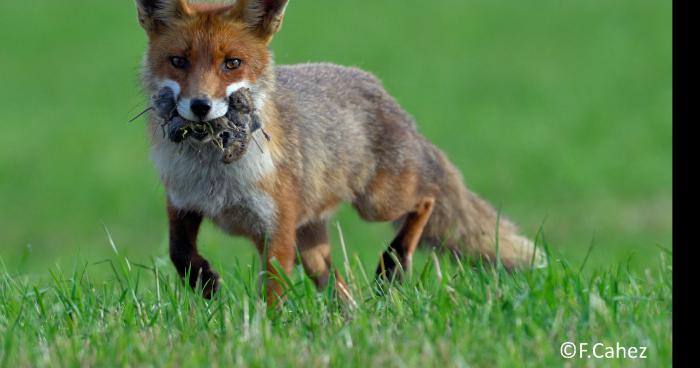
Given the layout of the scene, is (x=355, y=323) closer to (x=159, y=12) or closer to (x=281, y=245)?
(x=281, y=245)

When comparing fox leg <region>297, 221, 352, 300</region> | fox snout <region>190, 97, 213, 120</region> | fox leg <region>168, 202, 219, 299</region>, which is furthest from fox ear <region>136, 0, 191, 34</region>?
fox leg <region>297, 221, 352, 300</region>

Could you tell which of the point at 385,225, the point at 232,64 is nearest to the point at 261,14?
the point at 232,64

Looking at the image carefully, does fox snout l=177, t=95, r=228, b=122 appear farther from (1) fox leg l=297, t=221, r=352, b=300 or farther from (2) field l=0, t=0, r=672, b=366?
(1) fox leg l=297, t=221, r=352, b=300

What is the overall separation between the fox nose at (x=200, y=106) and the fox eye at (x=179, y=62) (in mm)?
398

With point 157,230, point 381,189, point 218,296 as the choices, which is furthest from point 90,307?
point 157,230

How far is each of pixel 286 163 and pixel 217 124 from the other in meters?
0.84

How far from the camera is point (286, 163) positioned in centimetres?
709

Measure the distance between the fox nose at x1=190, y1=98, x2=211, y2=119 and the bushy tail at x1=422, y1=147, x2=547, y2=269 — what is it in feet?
9.12

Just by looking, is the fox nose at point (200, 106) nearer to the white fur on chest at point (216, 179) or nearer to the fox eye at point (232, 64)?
the fox eye at point (232, 64)

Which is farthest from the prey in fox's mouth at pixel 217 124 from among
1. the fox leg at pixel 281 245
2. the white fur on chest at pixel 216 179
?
the fox leg at pixel 281 245

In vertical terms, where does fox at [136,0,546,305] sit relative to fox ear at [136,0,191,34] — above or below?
below

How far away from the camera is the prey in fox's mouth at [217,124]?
20.8ft

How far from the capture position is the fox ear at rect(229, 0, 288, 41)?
6.72 meters

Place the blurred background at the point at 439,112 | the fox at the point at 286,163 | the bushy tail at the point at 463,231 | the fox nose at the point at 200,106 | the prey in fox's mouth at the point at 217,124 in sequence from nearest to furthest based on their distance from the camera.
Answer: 1. the fox nose at the point at 200,106
2. the prey in fox's mouth at the point at 217,124
3. the fox at the point at 286,163
4. the bushy tail at the point at 463,231
5. the blurred background at the point at 439,112
